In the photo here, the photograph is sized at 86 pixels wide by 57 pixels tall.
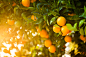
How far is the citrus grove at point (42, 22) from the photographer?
57cm

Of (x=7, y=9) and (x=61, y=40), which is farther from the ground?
(x=7, y=9)

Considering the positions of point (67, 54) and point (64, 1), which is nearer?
point (64, 1)

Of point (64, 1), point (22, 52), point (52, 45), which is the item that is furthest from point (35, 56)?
point (64, 1)

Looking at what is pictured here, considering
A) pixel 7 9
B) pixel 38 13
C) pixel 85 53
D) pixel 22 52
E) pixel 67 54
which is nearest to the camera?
pixel 38 13

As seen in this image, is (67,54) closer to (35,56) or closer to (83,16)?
(35,56)

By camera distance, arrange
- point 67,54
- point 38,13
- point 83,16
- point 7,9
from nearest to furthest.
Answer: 1. point 83,16
2. point 38,13
3. point 7,9
4. point 67,54

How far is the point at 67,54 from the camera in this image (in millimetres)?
1531

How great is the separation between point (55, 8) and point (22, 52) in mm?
699

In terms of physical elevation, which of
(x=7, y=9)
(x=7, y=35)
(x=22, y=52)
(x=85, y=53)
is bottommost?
(x=85, y=53)

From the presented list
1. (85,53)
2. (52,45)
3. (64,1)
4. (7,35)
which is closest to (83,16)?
(64,1)

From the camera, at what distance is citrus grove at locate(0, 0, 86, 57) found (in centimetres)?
57

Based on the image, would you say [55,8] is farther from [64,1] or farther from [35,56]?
[35,56]

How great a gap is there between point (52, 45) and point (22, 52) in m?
0.37

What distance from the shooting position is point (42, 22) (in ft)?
2.10
